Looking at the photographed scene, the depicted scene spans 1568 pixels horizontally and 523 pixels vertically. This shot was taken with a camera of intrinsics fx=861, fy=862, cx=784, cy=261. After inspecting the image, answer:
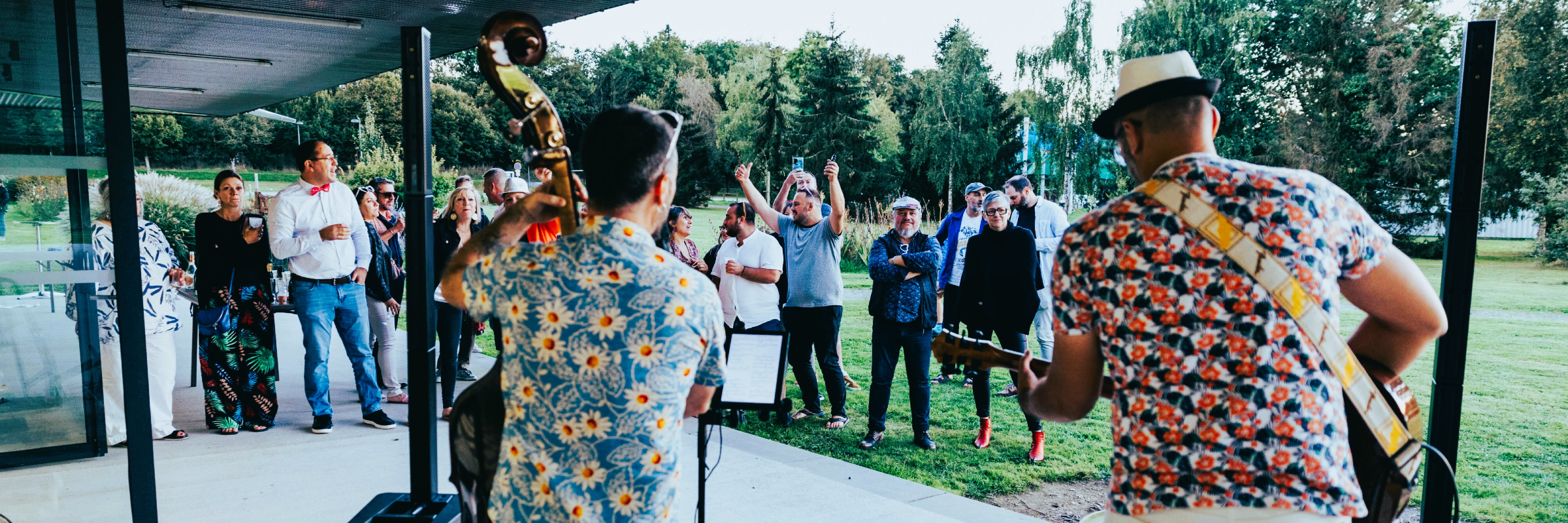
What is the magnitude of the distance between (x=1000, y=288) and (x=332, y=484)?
13.1 ft

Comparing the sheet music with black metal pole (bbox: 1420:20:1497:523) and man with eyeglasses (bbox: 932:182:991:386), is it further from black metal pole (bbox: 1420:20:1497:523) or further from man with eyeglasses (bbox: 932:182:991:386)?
man with eyeglasses (bbox: 932:182:991:386)

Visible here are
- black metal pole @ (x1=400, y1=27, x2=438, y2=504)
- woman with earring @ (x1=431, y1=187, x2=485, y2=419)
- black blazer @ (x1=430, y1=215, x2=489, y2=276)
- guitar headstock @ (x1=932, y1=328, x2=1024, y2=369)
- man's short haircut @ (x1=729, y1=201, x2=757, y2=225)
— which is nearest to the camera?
guitar headstock @ (x1=932, y1=328, x2=1024, y2=369)

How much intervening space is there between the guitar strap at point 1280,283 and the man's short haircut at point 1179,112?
16cm

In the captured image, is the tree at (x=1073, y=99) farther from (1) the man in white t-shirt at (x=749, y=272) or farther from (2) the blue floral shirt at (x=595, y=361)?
(2) the blue floral shirt at (x=595, y=361)

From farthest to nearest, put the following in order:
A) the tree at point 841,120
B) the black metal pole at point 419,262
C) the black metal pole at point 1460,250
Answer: the tree at point 841,120 → the black metal pole at point 419,262 → the black metal pole at point 1460,250

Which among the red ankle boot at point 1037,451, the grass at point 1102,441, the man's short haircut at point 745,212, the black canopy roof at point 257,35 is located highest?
the black canopy roof at point 257,35

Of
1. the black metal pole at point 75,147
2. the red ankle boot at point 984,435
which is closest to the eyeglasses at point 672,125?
the black metal pole at point 75,147

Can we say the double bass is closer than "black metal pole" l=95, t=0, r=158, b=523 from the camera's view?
Yes

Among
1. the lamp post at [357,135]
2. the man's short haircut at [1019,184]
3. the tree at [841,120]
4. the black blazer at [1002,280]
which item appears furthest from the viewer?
the tree at [841,120]

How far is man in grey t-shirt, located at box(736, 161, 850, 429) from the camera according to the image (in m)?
5.73

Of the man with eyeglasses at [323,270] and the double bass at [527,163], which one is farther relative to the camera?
the man with eyeglasses at [323,270]

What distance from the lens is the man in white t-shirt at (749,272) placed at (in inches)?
226

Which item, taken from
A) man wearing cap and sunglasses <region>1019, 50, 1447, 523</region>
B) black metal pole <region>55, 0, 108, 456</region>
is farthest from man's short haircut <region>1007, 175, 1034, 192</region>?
Result: black metal pole <region>55, 0, 108, 456</region>

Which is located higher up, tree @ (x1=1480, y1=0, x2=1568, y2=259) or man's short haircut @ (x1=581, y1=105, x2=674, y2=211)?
tree @ (x1=1480, y1=0, x2=1568, y2=259)
